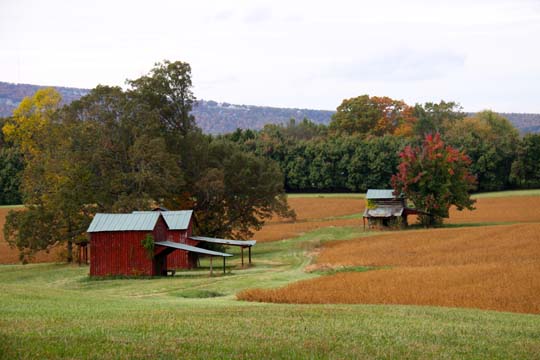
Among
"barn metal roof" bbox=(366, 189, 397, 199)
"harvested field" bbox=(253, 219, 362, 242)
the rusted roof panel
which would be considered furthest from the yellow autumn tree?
the rusted roof panel

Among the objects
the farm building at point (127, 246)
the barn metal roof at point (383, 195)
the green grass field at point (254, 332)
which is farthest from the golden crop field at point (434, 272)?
the farm building at point (127, 246)

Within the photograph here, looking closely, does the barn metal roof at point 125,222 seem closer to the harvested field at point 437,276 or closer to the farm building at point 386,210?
the harvested field at point 437,276

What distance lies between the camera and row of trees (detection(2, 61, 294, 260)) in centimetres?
5191

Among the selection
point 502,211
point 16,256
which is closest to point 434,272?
point 16,256

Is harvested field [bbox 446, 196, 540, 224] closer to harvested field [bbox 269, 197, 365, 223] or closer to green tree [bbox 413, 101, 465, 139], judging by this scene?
harvested field [bbox 269, 197, 365, 223]

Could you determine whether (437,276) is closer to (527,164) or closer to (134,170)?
(134,170)

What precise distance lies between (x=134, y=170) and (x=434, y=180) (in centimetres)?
2761

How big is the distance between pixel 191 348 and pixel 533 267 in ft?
78.0

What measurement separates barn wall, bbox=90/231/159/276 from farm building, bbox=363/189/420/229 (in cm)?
2948

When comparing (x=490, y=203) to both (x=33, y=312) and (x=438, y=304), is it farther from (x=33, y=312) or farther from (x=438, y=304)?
(x=33, y=312)

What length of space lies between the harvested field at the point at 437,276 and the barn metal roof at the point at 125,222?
33.4 feet

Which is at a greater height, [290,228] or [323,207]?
[323,207]

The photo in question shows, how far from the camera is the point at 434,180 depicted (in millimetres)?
65812

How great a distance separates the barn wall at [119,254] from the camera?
42531mm
